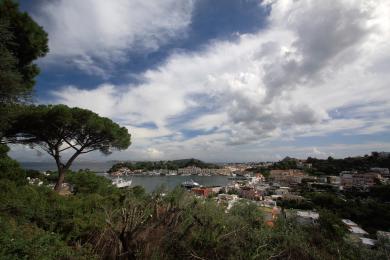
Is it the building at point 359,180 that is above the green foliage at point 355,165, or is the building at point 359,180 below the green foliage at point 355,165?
below

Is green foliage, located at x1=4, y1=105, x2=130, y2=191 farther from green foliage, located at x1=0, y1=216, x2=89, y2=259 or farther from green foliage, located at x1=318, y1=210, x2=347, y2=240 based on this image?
green foliage, located at x1=318, y1=210, x2=347, y2=240

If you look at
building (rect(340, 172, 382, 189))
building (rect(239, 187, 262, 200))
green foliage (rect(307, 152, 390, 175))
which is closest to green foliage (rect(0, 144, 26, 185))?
building (rect(239, 187, 262, 200))

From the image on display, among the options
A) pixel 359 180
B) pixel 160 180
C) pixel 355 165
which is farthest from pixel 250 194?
pixel 355 165

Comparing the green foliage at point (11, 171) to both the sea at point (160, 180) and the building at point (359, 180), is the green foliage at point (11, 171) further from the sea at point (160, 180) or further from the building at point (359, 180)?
the building at point (359, 180)

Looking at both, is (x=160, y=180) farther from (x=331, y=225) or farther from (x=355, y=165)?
(x=355, y=165)

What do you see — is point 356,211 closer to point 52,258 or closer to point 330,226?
point 330,226

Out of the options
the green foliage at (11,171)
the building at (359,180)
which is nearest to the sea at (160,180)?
the green foliage at (11,171)

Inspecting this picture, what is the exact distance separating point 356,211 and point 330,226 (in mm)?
17855

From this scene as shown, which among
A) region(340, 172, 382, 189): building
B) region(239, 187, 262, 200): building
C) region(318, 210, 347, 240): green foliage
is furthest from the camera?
region(340, 172, 382, 189): building

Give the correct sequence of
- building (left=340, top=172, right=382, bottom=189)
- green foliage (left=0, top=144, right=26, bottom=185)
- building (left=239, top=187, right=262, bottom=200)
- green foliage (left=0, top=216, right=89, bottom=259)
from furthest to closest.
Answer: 1. building (left=340, top=172, right=382, bottom=189)
2. building (left=239, top=187, right=262, bottom=200)
3. green foliage (left=0, top=144, right=26, bottom=185)
4. green foliage (left=0, top=216, right=89, bottom=259)

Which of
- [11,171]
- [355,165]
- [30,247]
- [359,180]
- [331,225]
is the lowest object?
[359,180]

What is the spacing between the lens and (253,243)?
3.59 meters

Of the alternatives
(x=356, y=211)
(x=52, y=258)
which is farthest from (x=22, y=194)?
(x=356, y=211)

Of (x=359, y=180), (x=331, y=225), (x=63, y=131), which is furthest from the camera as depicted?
(x=359, y=180)
